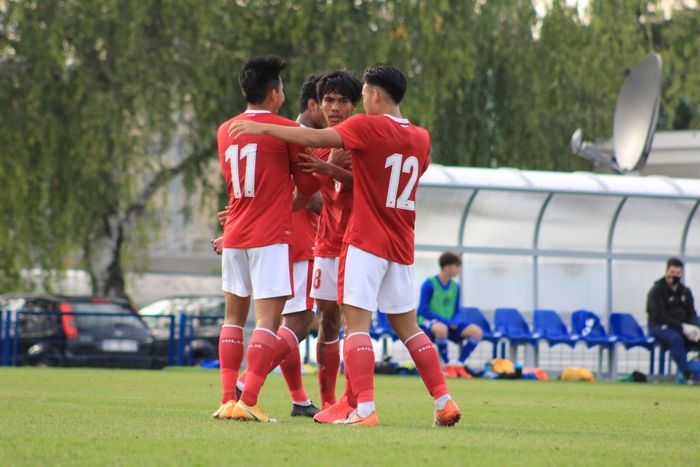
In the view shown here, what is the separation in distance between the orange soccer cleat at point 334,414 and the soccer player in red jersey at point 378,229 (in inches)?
6.3

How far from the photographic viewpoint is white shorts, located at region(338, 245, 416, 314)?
8422 mm

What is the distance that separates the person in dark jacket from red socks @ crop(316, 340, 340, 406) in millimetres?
11065

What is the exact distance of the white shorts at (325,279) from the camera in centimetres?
909

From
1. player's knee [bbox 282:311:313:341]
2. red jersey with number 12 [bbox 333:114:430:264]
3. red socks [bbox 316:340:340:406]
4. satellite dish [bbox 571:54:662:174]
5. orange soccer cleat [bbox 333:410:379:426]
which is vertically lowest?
orange soccer cleat [bbox 333:410:379:426]

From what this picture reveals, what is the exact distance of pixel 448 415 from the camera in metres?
8.50

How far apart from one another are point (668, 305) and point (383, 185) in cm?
1238

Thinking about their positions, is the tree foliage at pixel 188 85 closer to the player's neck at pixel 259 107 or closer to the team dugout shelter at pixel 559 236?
the team dugout shelter at pixel 559 236

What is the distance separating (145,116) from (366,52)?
12.9 feet

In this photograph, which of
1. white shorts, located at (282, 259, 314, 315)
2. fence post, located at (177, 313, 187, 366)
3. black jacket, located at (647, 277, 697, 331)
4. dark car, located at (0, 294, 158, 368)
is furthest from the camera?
fence post, located at (177, 313, 187, 366)

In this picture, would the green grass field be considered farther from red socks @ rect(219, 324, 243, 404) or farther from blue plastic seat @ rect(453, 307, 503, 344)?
blue plastic seat @ rect(453, 307, 503, 344)

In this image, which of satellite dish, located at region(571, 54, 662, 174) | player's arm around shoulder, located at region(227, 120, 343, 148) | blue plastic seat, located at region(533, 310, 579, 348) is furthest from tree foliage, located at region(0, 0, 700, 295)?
player's arm around shoulder, located at region(227, 120, 343, 148)

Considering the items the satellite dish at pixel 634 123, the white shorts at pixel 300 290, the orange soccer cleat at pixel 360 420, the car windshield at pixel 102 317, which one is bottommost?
the car windshield at pixel 102 317

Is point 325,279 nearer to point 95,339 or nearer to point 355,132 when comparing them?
point 355,132

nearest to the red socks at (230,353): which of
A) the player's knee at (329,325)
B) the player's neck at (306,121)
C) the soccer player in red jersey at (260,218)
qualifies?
the soccer player in red jersey at (260,218)
